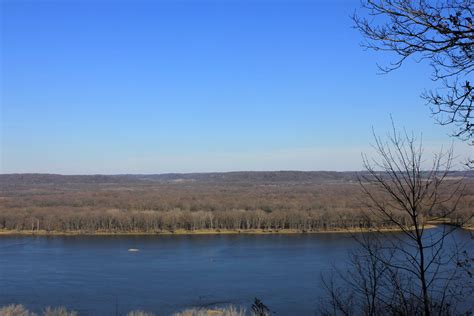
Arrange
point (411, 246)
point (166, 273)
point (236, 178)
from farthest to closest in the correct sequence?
1. point (236, 178)
2. point (166, 273)
3. point (411, 246)

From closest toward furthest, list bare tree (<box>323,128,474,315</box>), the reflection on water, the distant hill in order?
bare tree (<box>323,128,474,315</box>) → the reflection on water → the distant hill

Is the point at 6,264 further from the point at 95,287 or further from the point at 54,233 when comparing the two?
the point at 54,233

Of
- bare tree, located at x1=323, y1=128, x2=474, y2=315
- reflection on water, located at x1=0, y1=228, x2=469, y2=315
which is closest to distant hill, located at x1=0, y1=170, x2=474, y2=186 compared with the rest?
reflection on water, located at x1=0, y1=228, x2=469, y2=315

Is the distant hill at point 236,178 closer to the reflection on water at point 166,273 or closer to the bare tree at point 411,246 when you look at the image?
the reflection on water at point 166,273

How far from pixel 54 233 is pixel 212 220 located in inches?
481

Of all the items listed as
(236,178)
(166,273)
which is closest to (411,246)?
(166,273)

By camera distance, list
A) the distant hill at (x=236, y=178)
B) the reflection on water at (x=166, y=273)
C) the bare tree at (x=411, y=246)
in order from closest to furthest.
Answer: the bare tree at (x=411, y=246) → the reflection on water at (x=166, y=273) → the distant hill at (x=236, y=178)

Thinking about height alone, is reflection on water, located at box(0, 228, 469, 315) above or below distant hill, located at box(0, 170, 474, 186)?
below

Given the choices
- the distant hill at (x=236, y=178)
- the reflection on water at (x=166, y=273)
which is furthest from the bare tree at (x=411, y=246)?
the distant hill at (x=236, y=178)

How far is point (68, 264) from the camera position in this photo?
2205 cm

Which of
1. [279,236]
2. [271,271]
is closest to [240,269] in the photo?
[271,271]

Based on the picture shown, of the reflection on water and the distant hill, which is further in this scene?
the distant hill

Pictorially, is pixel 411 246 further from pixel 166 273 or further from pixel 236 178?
pixel 236 178

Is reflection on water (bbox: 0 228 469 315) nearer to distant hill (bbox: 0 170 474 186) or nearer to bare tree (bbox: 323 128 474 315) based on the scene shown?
bare tree (bbox: 323 128 474 315)
